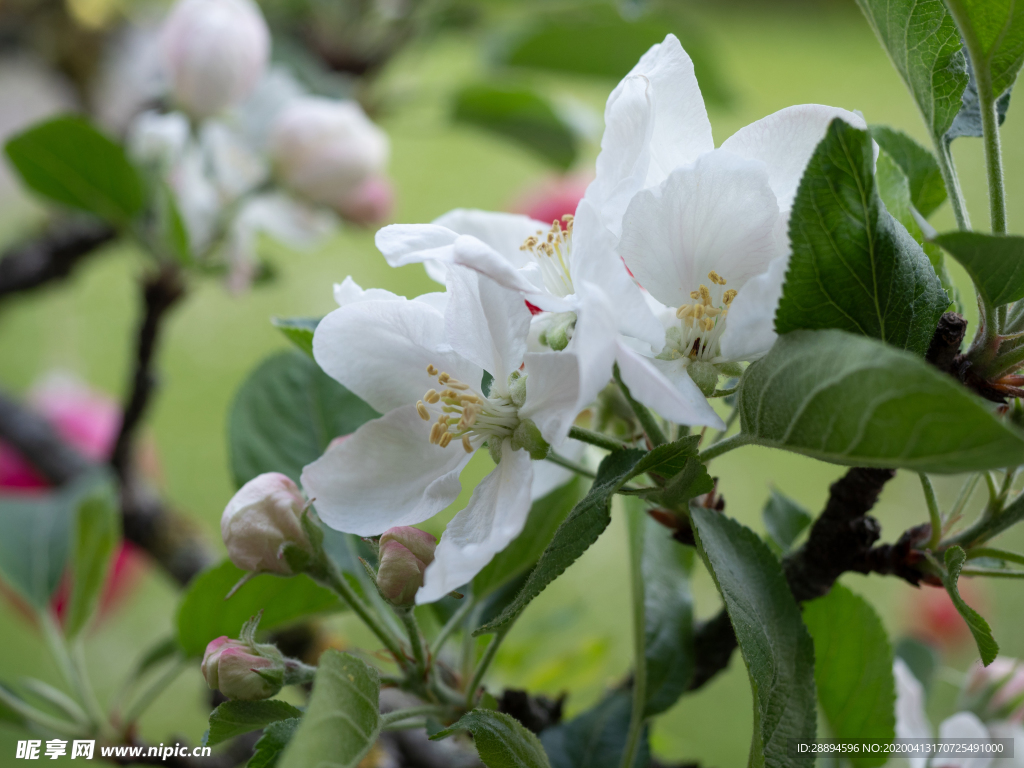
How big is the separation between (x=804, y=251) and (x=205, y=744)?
0.27 meters

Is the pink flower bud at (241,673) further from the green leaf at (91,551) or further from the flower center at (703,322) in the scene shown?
the green leaf at (91,551)

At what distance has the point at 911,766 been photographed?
45 cm

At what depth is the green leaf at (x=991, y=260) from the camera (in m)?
0.24

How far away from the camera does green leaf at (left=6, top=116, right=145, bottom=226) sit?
27.7 inches

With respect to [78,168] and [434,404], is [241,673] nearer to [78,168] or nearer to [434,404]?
[434,404]

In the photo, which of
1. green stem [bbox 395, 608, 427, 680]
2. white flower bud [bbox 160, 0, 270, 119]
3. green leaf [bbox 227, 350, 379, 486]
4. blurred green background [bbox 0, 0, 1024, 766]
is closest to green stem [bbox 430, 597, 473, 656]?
green stem [bbox 395, 608, 427, 680]

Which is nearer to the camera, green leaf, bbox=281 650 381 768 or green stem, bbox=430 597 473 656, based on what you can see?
green leaf, bbox=281 650 381 768

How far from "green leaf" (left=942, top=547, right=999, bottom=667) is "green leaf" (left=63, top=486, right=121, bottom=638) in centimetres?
61

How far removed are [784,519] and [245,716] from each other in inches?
11.0

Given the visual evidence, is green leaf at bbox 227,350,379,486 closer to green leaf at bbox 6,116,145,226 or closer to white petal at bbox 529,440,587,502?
white petal at bbox 529,440,587,502

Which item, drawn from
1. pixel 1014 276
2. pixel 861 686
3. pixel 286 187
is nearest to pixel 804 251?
pixel 1014 276

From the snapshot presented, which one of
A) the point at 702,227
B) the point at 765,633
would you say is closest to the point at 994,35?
the point at 702,227

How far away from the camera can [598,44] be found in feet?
3.39

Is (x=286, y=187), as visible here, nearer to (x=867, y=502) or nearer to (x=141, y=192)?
(x=141, y=192)
